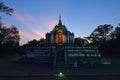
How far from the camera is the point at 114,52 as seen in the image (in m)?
67.8

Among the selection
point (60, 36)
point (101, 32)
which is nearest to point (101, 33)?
point (101, 32)

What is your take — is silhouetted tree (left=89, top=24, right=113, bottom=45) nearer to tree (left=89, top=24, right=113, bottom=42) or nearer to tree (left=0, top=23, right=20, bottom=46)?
tree (left=89, top=24, right=113, bottom=42)

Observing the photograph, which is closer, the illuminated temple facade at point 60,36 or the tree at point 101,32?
the illuminated temple facade at point 60,36

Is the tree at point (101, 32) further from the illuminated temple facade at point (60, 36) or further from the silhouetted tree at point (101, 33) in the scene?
the illuminated temple facade at point (60, 36)

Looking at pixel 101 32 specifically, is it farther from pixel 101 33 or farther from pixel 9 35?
pixel 9 35

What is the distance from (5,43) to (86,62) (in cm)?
2920

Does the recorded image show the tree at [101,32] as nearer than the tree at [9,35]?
No

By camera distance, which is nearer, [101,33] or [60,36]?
[60,36]

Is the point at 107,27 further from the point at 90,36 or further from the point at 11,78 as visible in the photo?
the point at 11,78

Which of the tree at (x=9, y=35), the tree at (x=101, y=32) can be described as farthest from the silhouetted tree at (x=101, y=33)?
the tree at (x=9, y=35)

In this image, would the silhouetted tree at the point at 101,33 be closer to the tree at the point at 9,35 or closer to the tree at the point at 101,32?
the tree at the point at 101,32

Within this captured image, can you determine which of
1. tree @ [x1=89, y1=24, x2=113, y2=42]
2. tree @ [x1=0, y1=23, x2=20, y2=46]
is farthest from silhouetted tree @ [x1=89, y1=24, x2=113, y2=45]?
tree @ [x1=0, y1=23, x2=20, y2=46]

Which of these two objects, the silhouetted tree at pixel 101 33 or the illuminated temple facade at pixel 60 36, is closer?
the illuminated temple facade at pixel 60 36

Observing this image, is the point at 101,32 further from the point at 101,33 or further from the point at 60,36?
the point at 60,36
